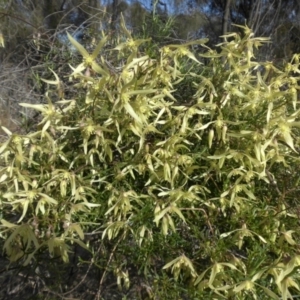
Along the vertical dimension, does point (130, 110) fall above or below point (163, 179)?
above

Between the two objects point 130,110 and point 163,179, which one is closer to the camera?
point 130,110

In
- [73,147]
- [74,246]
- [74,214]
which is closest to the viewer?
[74,214]

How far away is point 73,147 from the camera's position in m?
1.28

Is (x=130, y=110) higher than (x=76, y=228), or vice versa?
(x=130, y=110)

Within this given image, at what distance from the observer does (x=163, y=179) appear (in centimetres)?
121

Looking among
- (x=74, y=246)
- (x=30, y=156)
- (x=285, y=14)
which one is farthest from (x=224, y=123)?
(x=285, y=14)

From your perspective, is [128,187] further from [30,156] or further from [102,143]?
[30,156]

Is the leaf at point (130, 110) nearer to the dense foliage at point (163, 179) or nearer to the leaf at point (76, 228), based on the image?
the dense foliage at point (163, 179)

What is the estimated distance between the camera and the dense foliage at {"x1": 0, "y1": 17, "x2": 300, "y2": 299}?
3.69ft

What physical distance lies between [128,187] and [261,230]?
14.1 inches

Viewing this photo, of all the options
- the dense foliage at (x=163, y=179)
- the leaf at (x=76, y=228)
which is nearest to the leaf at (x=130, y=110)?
the dense foliage at (x=163, y=179)

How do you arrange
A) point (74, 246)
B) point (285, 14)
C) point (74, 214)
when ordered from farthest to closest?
point (285, 14) → point (74, 246) → point (74, 214)

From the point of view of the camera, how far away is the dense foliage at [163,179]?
1124 millimetres

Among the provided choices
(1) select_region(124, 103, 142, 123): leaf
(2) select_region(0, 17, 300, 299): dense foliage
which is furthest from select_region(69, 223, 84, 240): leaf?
(1) select_region(124, 103, 142, 123): leaf
